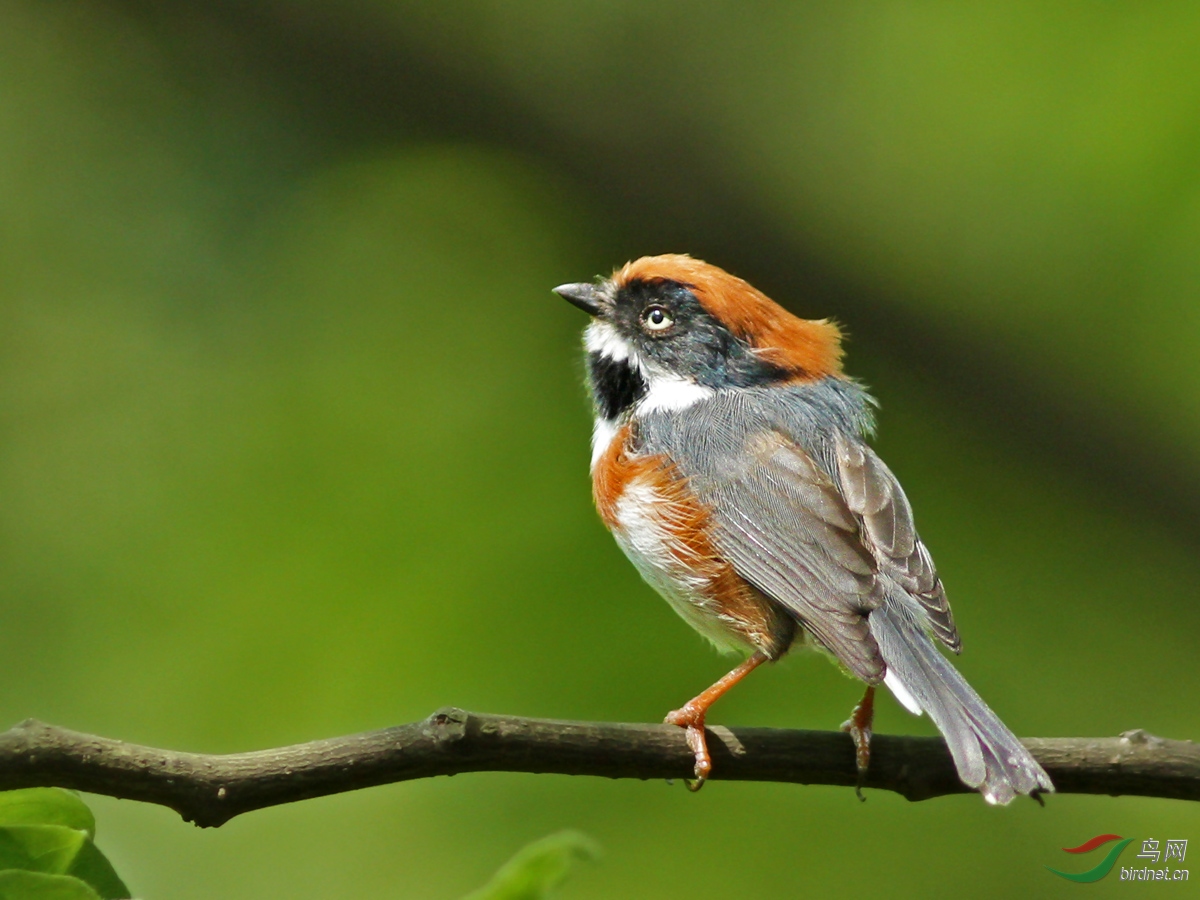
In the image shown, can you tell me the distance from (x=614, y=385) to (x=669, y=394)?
0.81 feet

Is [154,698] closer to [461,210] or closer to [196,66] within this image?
[461,210]

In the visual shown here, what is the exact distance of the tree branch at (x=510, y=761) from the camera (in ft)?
7.95

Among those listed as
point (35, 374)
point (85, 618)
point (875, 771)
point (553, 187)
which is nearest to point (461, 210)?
point (553, 187)

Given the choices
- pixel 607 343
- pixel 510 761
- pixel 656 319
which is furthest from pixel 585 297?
pixel 510 761

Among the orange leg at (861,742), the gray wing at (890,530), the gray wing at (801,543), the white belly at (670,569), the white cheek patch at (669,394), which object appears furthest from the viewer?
the white cheek patch at (669,394)

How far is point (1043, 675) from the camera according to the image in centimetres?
471

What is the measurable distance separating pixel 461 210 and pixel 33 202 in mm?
2128

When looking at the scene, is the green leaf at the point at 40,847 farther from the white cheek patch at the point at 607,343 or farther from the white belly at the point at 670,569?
the white cheek patch at the point at 607,343

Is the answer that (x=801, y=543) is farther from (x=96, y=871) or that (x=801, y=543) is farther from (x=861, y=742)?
(x=96, y=871)

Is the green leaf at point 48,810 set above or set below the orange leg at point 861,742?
above

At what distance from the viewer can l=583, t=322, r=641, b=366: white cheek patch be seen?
14.8 feet

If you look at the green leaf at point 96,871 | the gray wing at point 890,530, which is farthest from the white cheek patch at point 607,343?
the green leaf at point 96,871

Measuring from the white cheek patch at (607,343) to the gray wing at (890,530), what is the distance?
0.88 metres

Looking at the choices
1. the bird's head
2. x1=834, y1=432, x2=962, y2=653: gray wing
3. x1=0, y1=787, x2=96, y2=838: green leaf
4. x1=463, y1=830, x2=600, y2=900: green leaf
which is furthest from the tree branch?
the bird's head
